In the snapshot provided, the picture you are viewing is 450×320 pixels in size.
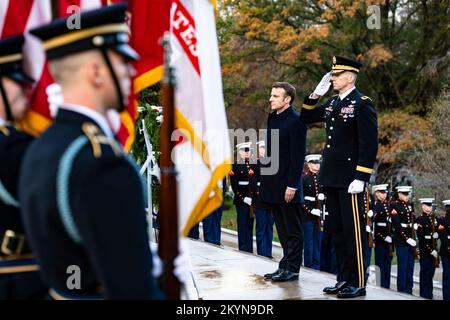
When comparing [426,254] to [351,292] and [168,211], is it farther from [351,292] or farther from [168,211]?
[168,211]

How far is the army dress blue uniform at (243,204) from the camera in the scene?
423 inches

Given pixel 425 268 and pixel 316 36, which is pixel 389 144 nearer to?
pixel 316 36

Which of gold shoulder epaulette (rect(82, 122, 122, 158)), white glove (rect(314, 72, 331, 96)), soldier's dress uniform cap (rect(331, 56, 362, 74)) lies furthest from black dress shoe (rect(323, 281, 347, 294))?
gold shoulder epaulette (rect(82, 122, 122, 158))

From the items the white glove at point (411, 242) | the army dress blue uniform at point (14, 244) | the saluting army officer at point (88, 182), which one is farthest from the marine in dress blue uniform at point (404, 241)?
the saluting army officer at point (88, 182)

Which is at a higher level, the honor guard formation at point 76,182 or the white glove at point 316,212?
the honor guard formation at point 76,182

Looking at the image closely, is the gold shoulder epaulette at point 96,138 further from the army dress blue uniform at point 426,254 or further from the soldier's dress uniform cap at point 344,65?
the army dress blue uniform at point 426,254

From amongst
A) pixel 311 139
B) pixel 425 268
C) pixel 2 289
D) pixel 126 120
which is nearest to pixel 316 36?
pixel 311 139

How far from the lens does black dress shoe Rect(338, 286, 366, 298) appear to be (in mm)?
4989

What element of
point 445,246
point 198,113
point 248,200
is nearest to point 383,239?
point 445,246

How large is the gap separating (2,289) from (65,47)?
3.52 feet

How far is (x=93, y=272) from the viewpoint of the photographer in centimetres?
192

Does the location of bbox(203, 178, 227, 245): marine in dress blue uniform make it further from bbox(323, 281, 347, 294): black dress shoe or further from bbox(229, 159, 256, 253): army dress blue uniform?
bbox(323, 281, 347, 294): black dress shoe

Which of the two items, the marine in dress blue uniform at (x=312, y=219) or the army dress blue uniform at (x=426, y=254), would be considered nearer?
the marine in dress blue uniform at (x=312, y=219)

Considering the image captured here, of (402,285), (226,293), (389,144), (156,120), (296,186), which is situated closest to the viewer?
(226,293)
